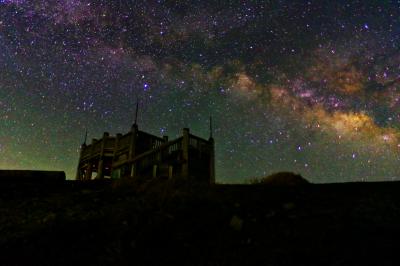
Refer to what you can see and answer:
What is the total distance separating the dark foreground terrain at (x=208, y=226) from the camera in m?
4.83

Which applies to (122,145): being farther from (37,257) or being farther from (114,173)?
(37,257)

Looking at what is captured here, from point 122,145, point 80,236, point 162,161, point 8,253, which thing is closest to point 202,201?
point 80,236

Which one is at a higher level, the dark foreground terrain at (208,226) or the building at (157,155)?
the building at (157,155)

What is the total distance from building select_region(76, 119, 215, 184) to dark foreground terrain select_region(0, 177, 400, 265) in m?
8.58

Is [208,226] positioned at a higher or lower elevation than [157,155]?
lower

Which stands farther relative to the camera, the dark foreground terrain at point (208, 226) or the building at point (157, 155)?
the building at point (157, 155)

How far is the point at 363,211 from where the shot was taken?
600 centimetres

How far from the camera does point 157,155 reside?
755 inches

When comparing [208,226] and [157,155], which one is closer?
[208,226]

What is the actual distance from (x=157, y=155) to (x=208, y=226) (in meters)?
13.5

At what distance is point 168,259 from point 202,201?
2095mm

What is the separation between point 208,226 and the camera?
589 cm

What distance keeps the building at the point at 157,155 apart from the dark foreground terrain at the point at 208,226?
8582 mm

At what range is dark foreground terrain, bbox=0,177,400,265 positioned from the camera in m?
4.83
